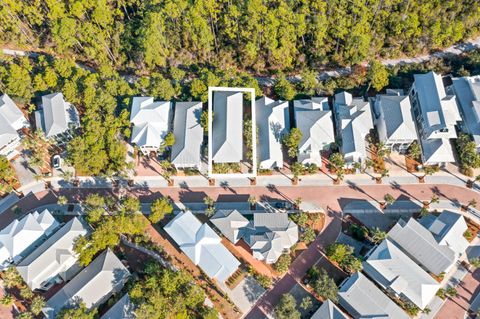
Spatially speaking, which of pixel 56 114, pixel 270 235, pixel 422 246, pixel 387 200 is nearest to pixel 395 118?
pixel 387 200

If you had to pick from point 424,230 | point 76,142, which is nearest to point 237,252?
point 424,230

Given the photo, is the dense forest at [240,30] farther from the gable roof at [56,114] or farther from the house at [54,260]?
the house at [54,260]

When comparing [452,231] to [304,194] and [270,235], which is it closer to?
[304,194]

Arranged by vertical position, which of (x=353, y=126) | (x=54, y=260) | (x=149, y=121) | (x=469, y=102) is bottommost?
(x=469, y=102)

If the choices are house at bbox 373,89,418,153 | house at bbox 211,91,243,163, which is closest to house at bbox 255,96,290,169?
house at bbox 211,91,243,163

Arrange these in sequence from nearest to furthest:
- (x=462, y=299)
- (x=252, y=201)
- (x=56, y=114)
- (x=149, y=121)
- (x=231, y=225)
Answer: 1. (x=462, y=299)
2. (x=231, y=225)
3. (x=252, y=201)
4. (x=149, y=121)
5. (x=56, y=114)

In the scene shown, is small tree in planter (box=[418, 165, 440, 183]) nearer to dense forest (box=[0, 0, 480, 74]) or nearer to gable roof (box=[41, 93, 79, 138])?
dense forest (box=[0, 0, 480, 74])

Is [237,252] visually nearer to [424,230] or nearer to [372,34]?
[424,230]
